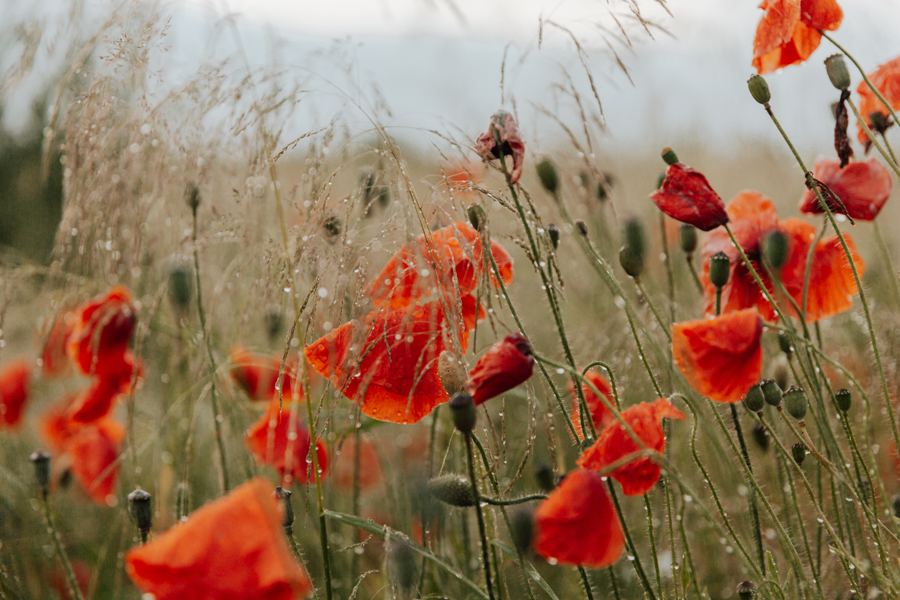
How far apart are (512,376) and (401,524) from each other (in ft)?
2.11

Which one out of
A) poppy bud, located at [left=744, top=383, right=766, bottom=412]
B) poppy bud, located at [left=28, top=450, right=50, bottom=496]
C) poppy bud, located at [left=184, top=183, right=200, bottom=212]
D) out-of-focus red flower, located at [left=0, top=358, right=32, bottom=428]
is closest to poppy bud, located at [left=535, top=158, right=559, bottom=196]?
poppy bud, located at [left=744, top=383, right=766, bottom=412]

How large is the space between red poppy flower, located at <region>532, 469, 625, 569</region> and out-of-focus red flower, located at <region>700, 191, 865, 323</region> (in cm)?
38

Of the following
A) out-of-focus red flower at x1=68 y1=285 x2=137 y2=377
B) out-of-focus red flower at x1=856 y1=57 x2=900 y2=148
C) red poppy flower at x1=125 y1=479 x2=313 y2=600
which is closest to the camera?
red poppy flower at x1=125 y1=479 x2=313 y2=600

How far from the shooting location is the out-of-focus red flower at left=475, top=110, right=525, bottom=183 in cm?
60

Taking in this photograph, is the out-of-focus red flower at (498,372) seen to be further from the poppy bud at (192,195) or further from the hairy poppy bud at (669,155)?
the poppy bud at (192,195)

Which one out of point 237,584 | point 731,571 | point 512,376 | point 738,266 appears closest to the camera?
point 237,584

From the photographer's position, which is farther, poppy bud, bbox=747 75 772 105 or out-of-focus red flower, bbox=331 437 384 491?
out-of-focus red flower, bbox=331 437 384 491

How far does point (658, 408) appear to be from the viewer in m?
0.53

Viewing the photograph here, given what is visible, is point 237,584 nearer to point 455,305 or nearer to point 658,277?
point 455,305

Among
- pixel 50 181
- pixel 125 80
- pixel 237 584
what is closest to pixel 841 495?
pixel 237 584

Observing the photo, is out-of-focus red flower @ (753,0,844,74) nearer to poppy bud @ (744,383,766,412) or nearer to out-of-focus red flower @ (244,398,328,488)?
poppy bud @ (744,383,766,412)

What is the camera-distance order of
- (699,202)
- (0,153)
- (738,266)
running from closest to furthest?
(699,202) < (738,266) < (0,153)

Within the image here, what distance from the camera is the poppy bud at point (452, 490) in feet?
1.89

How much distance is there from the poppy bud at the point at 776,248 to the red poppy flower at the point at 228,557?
520mm
